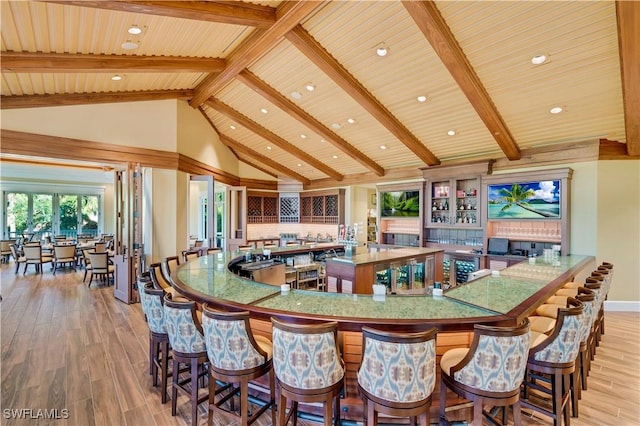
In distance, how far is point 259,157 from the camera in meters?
10.1

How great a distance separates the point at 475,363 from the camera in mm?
1838

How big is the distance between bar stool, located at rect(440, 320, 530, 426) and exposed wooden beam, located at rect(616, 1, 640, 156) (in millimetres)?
3437

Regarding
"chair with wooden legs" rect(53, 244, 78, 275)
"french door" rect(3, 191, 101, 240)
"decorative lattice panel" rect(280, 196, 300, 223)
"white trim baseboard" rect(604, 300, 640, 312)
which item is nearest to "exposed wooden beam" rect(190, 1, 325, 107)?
"decorative lattice panel" rect(280, 196, 300, 223)

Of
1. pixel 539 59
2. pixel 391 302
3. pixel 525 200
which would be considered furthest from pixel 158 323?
pixel 525 200

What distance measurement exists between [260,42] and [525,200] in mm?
5967

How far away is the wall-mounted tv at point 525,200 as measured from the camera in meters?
5.95

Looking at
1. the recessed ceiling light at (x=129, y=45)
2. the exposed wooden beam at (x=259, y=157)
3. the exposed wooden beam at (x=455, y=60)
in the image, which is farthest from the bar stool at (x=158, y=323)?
the exposed wooden beam at (x=259, y=157)

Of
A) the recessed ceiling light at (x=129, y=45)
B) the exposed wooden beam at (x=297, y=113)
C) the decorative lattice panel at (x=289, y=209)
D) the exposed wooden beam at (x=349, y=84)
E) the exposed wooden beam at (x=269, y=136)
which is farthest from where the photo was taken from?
the decorative lattice panel at (x=289, y=209)

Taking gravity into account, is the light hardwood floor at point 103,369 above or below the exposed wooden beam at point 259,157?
below

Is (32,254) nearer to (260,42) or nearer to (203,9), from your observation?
(260,42)

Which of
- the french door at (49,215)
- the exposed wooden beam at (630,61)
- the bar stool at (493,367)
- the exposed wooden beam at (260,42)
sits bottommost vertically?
the bar stool at (493,367)

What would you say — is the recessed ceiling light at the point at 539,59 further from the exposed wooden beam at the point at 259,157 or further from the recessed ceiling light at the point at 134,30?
the exposed wooden beam at the point at 259,157

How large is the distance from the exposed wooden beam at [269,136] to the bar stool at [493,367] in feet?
23.5

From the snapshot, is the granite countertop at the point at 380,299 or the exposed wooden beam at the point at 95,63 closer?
the granite countertop at the point at 380,299
